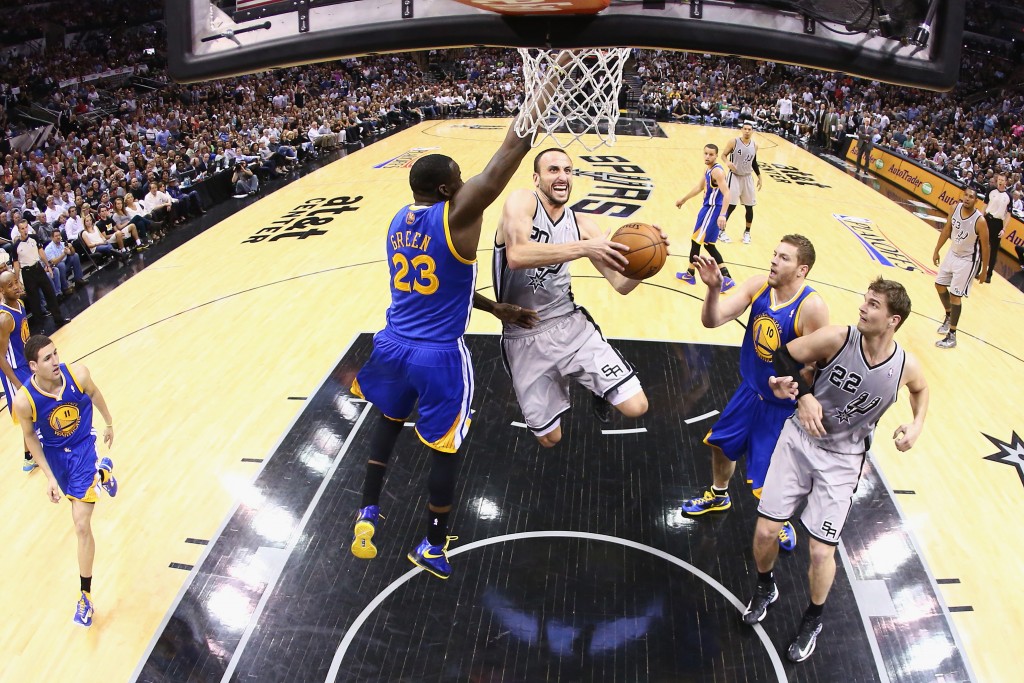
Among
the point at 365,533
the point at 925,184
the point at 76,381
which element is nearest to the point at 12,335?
the point at 76,381

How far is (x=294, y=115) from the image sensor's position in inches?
739

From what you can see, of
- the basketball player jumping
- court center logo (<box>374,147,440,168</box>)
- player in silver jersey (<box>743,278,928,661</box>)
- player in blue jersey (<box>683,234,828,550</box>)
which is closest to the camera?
player in silver jersey (<box>743,278,928,661</box>)

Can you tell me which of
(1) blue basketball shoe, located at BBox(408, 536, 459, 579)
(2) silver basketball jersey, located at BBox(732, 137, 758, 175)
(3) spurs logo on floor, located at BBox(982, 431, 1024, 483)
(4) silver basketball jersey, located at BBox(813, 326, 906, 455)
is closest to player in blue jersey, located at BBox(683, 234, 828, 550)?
(4) silver basketball jersey, located at BBox(813, 326, 906, 455)

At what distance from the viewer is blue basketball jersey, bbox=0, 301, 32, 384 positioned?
555 cm

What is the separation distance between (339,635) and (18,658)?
5.67 ft

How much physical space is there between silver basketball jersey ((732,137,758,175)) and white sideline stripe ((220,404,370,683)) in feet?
19.8

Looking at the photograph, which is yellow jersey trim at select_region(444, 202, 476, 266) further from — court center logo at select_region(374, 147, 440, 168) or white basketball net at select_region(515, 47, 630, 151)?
court center logo at select_region(374, 147, 440, 168)

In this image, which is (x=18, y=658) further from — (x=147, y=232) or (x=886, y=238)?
(x=886, y=238)

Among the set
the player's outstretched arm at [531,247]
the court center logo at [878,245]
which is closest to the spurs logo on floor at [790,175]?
the court center logo at [878,245]

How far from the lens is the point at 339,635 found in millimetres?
4152

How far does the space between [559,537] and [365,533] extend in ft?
4.55

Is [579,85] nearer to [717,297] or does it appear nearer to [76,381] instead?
[717,297]

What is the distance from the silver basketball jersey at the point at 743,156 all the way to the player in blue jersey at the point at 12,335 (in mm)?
7905

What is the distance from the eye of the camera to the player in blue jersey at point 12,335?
5.38m
